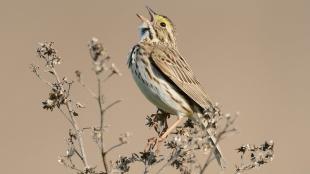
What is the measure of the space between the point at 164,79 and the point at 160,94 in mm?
206

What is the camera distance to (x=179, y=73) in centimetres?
568

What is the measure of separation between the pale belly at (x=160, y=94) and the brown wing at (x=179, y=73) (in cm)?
7

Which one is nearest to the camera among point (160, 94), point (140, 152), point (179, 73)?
point (140, 152)

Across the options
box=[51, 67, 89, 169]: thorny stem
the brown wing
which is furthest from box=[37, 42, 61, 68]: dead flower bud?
the brown wing

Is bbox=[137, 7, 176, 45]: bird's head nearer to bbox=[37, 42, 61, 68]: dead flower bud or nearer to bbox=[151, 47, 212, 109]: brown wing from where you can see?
bbox=[151, 47, 212, 109]: brown wing

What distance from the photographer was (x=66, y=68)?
10.3 m

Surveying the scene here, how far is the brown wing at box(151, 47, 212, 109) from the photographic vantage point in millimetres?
5537

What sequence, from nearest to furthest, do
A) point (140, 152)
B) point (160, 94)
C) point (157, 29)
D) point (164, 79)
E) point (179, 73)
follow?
point (140, 152)
point (160, 94)
point (164, 79)
point (179, 73)
point (157, 29)

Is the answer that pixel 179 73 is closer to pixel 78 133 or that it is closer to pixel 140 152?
pixel 140 152

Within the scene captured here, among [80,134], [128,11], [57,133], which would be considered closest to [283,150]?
[57,133]

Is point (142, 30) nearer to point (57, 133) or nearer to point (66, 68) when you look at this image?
point (57, 133)

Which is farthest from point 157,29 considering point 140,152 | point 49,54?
point 140,152

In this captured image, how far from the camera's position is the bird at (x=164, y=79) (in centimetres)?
541

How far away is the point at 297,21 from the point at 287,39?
0.57 metres
